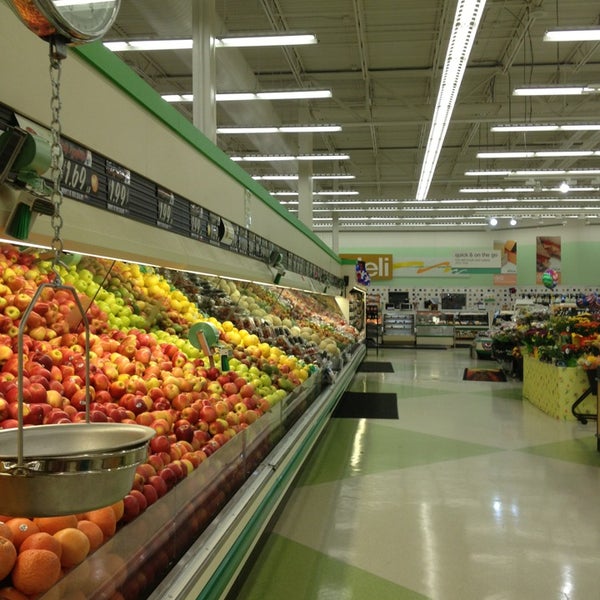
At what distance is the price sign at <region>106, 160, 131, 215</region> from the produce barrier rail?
115 centimetres

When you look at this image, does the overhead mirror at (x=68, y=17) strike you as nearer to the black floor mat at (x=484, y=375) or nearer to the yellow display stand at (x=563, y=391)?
the yellow display stand at (x=563, y=391)

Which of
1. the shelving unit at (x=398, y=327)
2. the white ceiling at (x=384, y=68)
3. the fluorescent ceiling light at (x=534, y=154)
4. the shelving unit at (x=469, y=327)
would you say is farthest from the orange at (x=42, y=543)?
the shelving unit at (x=469, y=327)

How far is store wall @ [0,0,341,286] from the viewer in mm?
1901

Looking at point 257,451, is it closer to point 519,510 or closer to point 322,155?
point 519,510

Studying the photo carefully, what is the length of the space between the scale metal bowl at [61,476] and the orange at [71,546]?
0.34 meters

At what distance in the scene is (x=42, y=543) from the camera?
1457 millimetres

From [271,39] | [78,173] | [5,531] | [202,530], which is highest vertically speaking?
[271,39]

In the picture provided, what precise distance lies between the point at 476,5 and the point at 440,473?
4.26 m

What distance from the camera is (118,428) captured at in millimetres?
1399

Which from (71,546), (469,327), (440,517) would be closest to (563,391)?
(440,517)

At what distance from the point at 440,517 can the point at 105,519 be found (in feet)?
10.4

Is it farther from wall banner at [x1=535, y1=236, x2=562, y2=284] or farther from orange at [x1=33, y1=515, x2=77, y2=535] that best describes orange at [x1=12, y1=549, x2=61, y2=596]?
wall banner at [x1=535, y1=236, x2=562, y2=284]

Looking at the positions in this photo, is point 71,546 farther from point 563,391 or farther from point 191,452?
point 563,391

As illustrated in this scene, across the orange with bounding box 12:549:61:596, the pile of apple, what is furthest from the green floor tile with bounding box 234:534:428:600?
the orange with bounding box 12:549:61:596
